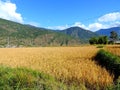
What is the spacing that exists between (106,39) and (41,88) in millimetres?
111003

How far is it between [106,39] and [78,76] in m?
106

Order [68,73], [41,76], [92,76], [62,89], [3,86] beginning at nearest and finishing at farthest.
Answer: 1. [62,89]
2. [3,86]
3. [41,76]
4. [92,76]
5. [68,73]

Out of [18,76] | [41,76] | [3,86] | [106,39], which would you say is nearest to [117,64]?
[41,76]

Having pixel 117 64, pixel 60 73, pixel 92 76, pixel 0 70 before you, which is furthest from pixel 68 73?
pixel 0 70

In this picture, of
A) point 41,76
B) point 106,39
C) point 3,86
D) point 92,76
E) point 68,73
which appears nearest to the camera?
point 3,86

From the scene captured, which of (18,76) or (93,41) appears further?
(93,41)

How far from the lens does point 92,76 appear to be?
1423cm

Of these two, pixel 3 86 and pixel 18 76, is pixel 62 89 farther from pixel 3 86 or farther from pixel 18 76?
pixel 18 76

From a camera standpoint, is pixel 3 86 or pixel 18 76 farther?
pixel 18 76

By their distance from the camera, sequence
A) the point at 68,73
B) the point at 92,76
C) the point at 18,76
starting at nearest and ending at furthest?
1. the point at 18,76
2. the point at 92,76
3. the point at 68,73

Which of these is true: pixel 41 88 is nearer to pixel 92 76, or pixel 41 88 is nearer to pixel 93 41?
pixel 92 76

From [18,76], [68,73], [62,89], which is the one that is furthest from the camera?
[68,73]

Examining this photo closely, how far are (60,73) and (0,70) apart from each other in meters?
3.70

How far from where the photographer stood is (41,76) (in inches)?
500
